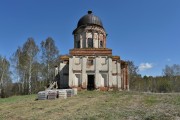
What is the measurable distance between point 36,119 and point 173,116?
6911 millimetres

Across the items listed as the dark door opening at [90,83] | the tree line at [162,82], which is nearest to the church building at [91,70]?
the dark door opening at [90,83]

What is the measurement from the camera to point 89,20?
33531mm

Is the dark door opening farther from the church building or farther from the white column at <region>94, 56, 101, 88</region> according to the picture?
the white column at <region>94, 56, 101, 88</region>

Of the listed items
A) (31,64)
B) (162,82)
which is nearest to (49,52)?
(31,64)

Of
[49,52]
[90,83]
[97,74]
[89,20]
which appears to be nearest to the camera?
[97,74]

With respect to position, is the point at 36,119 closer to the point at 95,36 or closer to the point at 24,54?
the point at 95,36

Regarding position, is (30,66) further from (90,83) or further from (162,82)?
(162,82)

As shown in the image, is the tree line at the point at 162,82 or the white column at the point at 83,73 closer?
the white column at the point at 83,73

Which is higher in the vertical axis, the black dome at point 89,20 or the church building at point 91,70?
the black dome at point 89,20

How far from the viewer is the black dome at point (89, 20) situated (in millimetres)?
33425

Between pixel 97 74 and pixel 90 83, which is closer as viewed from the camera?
pixel 97 74

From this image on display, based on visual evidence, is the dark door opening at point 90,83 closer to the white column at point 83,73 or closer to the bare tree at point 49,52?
the white column at point 83,73

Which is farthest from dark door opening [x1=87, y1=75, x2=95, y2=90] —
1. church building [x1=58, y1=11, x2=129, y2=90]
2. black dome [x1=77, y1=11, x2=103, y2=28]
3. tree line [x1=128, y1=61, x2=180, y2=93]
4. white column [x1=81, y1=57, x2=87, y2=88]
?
tree line [x1=128, y1=61, x2=180, y2=93]

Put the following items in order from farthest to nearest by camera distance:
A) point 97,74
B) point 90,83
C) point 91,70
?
point 90,83, point 91,70, point 97,74
